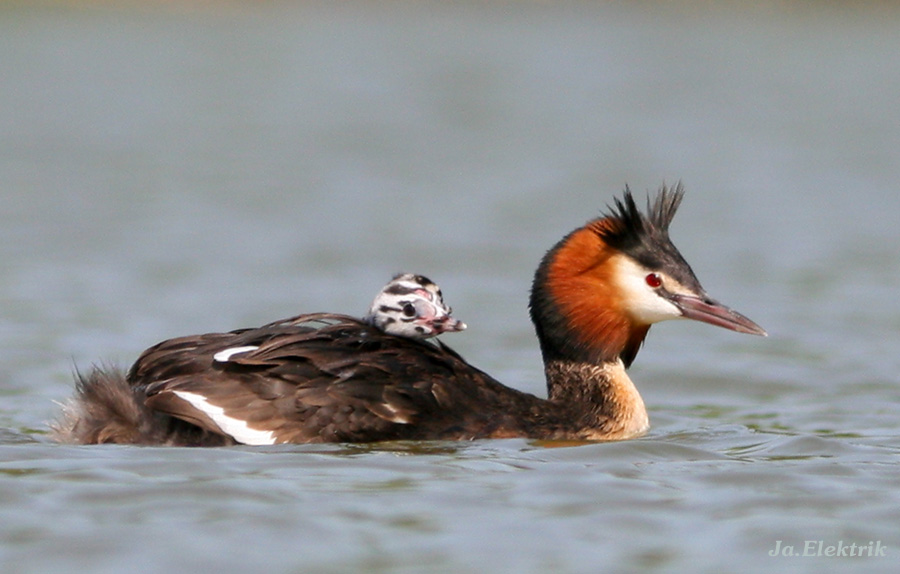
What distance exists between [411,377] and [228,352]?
804 millimetres

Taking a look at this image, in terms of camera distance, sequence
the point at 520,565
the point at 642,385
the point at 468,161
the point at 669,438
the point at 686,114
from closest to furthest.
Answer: the point at 520,565, the point at 669,438, the point at 642,385, the point at 468,161, the point at 686,114

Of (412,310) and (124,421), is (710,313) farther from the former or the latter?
(124,421)

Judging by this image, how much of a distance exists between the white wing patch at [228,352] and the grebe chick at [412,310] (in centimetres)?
74

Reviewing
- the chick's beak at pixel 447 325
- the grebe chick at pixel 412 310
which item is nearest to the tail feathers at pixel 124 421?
the grebe chick at pixel 412 310

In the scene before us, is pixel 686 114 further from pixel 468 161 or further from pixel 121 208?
pixel 121 208

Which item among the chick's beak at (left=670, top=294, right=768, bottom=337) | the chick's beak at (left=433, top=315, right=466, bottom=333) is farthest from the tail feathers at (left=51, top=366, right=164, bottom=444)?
→ the chick's beak at (left=670, top=294, right=768, bottom=337)

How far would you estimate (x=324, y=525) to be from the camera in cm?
628

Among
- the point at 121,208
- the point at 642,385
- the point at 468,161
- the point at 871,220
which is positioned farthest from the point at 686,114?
the point at 642,385

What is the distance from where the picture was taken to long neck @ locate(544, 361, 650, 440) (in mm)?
8328

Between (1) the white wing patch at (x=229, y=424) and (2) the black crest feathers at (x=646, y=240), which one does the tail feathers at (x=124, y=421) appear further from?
(2) the black crest feathers at (x=646, y=240)

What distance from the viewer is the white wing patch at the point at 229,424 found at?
291 inches

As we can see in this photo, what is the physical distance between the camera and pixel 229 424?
7410 millimetres

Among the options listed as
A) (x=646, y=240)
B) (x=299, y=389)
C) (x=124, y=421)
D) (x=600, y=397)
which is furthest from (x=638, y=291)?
(x=124, y=421)

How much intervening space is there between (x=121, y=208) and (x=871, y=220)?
24.5 ft
